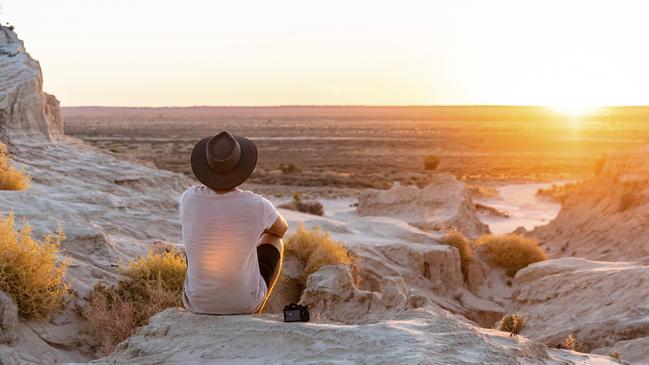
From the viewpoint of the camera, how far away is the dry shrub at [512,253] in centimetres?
1445

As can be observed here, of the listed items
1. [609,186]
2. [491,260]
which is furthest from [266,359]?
[609,186]

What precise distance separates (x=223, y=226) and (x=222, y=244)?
131 millimetres

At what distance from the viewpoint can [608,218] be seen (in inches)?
649

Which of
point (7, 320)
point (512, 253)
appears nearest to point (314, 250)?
point (7, 320)

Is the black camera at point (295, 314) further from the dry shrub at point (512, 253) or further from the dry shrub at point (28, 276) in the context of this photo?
the dry shrub at point (512, 253)

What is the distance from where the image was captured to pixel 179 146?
61.4 meters

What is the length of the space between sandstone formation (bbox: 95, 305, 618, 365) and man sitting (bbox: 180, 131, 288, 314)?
16 centimetres

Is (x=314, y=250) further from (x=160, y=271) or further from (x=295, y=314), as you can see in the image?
(x=295, y=314)

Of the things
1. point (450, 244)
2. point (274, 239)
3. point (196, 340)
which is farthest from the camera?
point (450, 244)

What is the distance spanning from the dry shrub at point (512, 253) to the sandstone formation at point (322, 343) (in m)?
9.45

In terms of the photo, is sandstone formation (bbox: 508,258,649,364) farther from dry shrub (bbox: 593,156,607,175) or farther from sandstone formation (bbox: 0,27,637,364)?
dry shrub (bbox: 593,156,607,175)

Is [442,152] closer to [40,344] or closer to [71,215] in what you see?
[71,215]

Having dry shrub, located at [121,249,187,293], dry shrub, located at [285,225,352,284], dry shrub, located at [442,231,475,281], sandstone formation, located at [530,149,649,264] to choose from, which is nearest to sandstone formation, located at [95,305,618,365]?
dry shrub, located at [121,249,187,293]

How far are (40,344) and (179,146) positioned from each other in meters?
56.6
